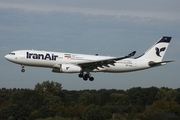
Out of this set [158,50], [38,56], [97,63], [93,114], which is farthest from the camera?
[93,114]

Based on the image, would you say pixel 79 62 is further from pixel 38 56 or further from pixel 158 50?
pixel 158 50

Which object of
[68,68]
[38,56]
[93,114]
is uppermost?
[38,56]

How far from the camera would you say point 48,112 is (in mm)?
140750

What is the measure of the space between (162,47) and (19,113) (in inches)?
2474

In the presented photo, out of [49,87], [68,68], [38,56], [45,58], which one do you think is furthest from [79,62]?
[49,87]

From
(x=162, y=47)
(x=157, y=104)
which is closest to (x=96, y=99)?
(x=157, y=104)

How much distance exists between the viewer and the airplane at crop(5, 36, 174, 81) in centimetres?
7325

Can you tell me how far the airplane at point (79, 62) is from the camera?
240 ft

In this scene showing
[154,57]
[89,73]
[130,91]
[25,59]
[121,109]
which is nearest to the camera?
[25,59]

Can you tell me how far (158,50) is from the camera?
85375 mm

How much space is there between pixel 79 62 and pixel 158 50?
56.6 feet

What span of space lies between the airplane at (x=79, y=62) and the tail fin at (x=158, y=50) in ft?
4.47

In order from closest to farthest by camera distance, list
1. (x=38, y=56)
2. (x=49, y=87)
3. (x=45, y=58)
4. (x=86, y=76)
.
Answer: (x=38, y=56) < (x=45, y=58) < (x=86, y=76) < (x=49, y=87)

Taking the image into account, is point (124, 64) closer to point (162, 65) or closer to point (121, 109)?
point (162, 65)
